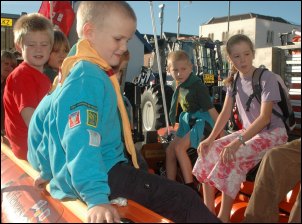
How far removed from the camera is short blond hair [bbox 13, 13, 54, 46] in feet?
7.28

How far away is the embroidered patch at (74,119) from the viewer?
1301 mm

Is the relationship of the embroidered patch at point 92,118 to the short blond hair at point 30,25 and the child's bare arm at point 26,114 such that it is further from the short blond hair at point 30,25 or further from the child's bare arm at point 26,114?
the short blond hair at point 30,25

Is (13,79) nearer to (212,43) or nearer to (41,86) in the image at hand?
(41,86)

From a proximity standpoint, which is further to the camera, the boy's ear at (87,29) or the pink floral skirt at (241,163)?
the pink floral skirt at (241,163)

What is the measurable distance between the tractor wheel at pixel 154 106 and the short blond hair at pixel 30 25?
11.4 feet

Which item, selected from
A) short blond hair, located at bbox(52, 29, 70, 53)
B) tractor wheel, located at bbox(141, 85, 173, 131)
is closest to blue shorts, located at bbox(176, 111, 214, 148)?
short blond hair, located at bbox(52, 29, 70, 53)

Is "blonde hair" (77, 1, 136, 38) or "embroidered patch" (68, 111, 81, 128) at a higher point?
"blonde hair" (77, 1, 136, 38)

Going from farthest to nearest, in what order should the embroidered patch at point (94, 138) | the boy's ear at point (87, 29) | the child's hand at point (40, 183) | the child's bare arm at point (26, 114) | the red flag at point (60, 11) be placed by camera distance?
the red flag at point (60, 11) < the child's bare arm at point (26, 114) < the child's hand at point (40, 183) < the boy's ear at point (87, 29) < the embroidered patch at point (94, 138)

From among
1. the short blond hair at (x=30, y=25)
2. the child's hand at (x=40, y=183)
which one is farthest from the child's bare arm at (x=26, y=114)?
the child's hand at (x=40, y=183)

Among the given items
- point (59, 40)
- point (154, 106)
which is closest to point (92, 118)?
point (59, 40)

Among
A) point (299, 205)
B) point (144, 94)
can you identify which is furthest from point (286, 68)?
point (144, 94)

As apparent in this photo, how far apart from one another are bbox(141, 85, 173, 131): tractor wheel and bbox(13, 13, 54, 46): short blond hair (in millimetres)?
3485

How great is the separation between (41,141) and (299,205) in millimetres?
1045

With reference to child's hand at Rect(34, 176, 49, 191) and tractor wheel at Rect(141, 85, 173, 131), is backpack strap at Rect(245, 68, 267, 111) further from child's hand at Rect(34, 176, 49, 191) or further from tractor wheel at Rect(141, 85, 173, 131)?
tractor wheel at Rect(141, 85, 173, 131)
